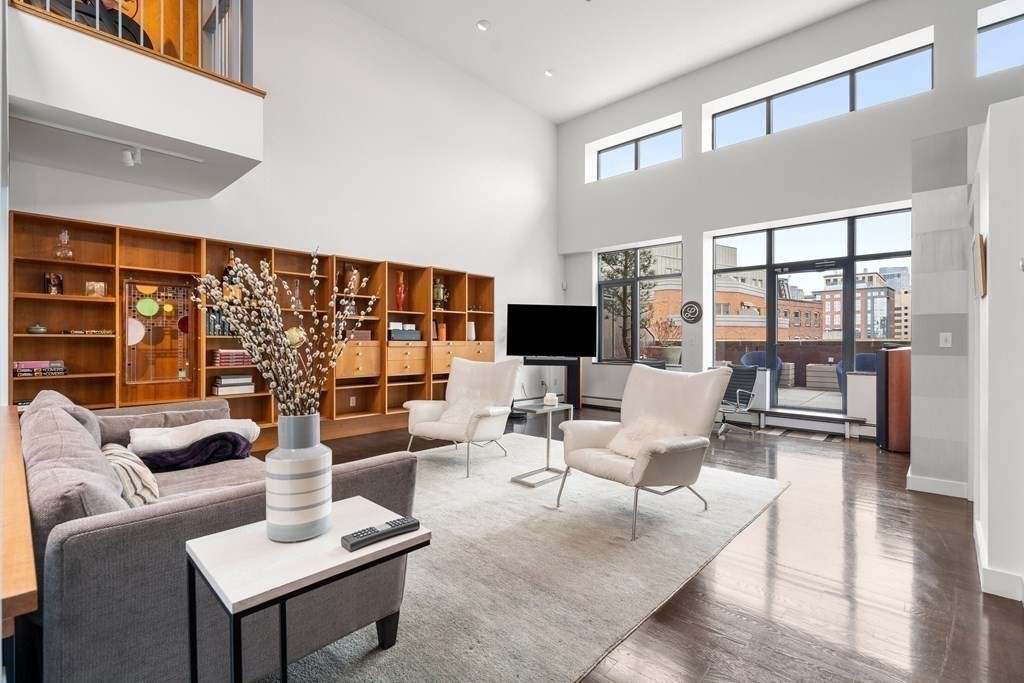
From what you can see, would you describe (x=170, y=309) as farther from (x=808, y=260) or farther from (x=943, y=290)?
(x=808, y=260)

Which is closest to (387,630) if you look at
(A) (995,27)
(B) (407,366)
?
(B) (407,366)

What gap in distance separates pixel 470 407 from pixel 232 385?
2389 millimetres

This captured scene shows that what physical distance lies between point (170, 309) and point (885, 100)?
8.18 m

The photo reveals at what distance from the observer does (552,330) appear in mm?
6973

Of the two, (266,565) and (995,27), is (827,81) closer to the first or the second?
(995,27)

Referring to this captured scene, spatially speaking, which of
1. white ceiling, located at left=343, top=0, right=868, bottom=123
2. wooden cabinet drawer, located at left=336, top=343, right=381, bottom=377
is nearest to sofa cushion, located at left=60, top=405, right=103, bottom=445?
wooden cabinet drawer, located at left=336, top=343, right=381, bottom=377

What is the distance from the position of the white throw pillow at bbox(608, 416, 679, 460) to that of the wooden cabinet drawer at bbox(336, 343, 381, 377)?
3.33m

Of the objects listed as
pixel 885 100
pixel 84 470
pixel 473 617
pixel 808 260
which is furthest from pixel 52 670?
pixel 885 100

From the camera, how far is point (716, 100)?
6.90 meters

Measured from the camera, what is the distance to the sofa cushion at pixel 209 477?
2566 mm

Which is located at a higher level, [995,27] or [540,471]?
[995,27]

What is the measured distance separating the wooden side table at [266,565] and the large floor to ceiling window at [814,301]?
661 cm

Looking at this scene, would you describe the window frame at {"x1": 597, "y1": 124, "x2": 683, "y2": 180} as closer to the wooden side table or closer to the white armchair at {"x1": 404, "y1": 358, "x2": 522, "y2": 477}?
the white armchair at {"x1": 404, "y1": 358, "x2": 522, "y2": 477}

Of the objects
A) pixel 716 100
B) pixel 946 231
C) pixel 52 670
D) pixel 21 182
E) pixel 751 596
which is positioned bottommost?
pixel 751 596
